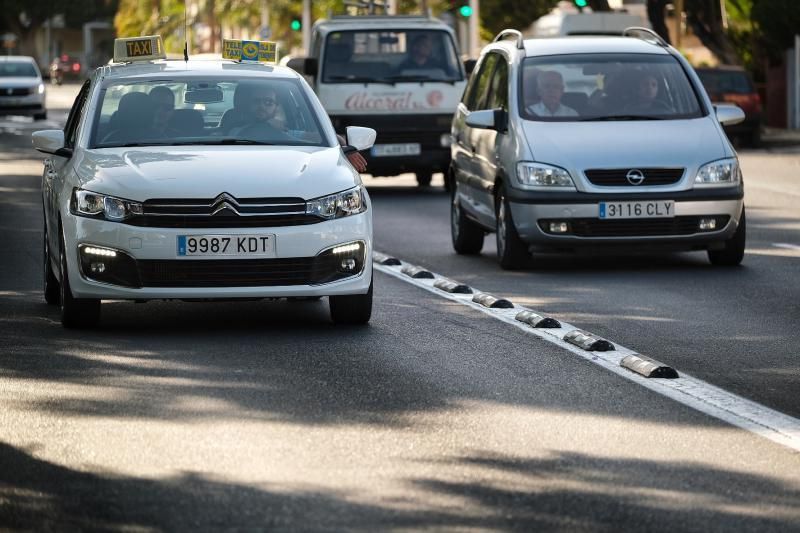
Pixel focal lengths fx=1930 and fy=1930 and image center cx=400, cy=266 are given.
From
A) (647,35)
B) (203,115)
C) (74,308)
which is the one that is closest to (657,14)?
(647,35)

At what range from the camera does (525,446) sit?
7.35m

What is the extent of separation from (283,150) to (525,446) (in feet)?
13.8

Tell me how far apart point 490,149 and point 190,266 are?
207 inches

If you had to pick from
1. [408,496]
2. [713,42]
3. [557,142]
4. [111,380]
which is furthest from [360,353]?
[713,42]

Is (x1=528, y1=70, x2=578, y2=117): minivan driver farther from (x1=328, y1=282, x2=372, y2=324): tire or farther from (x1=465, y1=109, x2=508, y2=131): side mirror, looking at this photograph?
(x1=328, y1=282, x2=372, y2=324): tire

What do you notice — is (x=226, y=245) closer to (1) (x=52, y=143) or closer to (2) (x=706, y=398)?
(1) (x=52, y=143)

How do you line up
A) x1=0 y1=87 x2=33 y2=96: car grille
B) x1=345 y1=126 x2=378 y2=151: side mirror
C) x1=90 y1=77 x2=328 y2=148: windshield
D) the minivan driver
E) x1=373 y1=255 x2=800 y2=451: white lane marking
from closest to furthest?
x1=373 y1=255 x2=800 y2=451: white lane marking < x1=90 y1=77 x2=328 y2=148: windshield < x1=345 y1=126 x2=378 y2=151: side mirror < the minivan driver < x1=0 y1=87 x2=33 y2=96: car grille

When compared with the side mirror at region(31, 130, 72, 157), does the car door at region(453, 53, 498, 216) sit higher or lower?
lower

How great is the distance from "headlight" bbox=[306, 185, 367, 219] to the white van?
13359mm

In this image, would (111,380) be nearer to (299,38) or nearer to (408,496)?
(408,496)

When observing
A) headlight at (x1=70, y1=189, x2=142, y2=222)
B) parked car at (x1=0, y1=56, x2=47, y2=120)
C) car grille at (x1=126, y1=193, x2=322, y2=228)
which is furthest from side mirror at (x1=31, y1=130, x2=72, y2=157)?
parked car at (x1=0, y1=56, x2=47, y2=120)

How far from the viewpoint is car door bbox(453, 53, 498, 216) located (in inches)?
629

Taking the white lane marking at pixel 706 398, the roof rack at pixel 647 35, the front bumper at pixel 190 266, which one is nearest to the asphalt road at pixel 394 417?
the white lane marking at pixel 706 398

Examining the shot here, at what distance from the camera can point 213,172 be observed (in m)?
10.6
